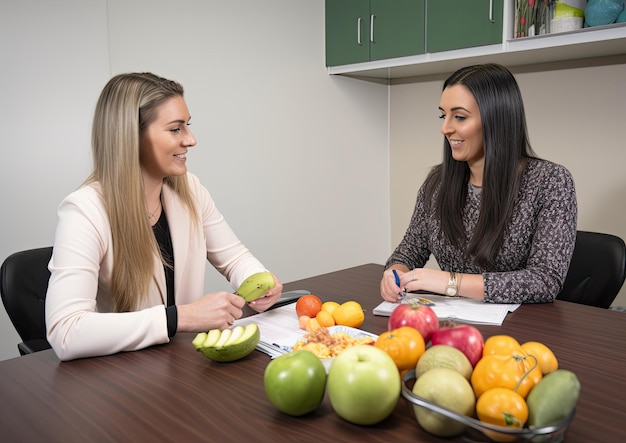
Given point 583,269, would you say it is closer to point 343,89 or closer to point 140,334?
point 140,334

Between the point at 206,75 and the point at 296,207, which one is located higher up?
the point at 206,75

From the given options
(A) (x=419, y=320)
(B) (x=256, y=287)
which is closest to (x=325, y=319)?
(B) (x=256, y=287)

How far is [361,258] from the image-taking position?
4137 mm

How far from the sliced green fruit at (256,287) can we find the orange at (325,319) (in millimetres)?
196

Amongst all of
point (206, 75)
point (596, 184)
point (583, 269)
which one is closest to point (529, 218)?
point (583, 269)

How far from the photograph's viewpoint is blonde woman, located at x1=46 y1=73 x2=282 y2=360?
1273mm

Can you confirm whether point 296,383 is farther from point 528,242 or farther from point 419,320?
point 528,242

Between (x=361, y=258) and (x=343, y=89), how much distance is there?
120 cm

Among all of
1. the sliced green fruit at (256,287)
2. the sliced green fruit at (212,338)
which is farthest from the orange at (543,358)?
the sliced green fruit at (256,287)

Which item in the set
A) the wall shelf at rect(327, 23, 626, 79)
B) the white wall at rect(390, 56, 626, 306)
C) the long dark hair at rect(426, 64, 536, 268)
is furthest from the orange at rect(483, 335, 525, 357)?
the white wall at rect(390, 56, 626, 306)

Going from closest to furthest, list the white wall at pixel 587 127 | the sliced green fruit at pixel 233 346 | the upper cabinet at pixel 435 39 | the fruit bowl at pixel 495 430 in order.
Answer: the fruit bowl at pixel 495 430, the sliced green fruit at pixel 233 346, the upper cabinet at pixel 435 39, the white wall at pixel 587 127

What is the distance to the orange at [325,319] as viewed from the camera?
135cm

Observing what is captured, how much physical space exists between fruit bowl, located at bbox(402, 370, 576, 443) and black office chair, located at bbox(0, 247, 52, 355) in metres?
1.28

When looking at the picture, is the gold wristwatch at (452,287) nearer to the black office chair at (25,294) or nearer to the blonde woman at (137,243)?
the blonde woman at (137,243)
